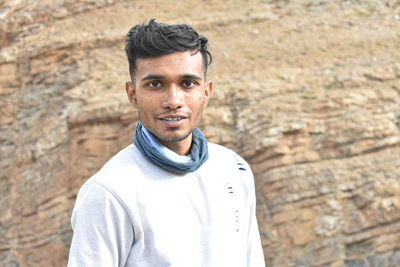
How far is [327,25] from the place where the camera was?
1014 cm

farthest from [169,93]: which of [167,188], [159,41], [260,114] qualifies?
[260,114]

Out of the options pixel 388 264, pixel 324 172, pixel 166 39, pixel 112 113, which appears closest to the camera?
pixel 166 39

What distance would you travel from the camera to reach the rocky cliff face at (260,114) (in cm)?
769

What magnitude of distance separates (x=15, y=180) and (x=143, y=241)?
926 centimetres

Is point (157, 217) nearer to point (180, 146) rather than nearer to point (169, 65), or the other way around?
point (180, 146)

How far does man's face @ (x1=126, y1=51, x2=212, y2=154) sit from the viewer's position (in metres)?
2.03

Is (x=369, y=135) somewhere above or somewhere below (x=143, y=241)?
above

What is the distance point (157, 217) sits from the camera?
1.85m

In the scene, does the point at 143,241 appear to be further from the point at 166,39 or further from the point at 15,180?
the point at 15,180

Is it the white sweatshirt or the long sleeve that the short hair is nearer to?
the white sweatshirt

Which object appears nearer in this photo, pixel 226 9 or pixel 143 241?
pixel 143 241

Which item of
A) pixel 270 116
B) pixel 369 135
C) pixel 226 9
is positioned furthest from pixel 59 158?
pixel 369 135

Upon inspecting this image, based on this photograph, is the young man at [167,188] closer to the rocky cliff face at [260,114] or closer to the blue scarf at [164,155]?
the blue scarf at [164,155]

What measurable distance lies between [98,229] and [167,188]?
0.31m
